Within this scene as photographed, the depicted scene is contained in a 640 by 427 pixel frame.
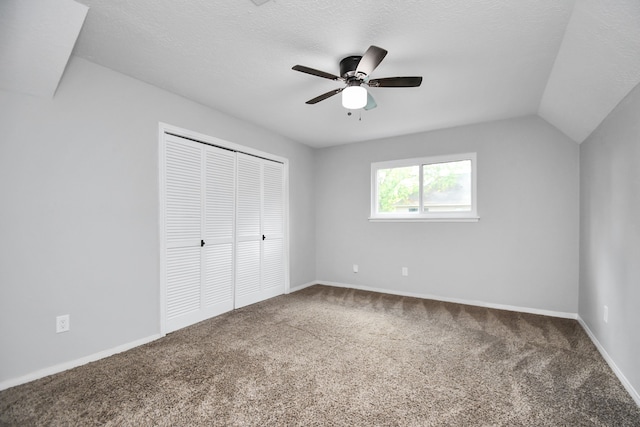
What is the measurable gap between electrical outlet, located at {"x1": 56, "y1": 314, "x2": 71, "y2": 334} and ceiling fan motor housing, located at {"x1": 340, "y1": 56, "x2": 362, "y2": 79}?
285cm

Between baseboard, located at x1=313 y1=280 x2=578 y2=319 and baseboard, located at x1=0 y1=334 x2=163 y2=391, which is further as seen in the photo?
baseboard, located at x1=313 y1=280 x2=578 y2=319

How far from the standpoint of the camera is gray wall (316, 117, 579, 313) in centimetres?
348

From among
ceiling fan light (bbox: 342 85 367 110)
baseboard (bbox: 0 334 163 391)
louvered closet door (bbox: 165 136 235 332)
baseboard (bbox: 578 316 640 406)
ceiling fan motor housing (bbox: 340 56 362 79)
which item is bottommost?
baseboard (bbox: 578 316 640 406)

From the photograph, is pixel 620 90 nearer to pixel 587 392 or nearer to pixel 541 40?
pixel 541 40

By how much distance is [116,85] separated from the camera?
259 cm

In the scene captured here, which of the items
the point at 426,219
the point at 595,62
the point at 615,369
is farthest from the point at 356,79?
the point at 615,369

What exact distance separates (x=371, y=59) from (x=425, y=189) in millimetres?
2748

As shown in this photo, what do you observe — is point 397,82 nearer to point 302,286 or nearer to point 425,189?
point 425,189

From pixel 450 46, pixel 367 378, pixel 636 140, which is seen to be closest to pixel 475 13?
pixel 450 46

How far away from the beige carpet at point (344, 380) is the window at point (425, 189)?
60.7 inches

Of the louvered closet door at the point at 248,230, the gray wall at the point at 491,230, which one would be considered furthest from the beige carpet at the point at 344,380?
the louvered closet door at the point at 248,230

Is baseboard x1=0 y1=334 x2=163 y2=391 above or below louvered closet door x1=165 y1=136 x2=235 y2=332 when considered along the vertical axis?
below

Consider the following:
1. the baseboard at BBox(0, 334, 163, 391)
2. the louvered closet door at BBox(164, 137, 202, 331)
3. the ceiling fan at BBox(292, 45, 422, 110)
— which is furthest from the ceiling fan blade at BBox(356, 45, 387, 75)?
the baseboard at BBox(0, 334, 163, 391)

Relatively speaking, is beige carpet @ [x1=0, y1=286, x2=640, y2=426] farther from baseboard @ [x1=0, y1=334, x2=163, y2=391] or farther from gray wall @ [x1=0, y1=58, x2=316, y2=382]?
gray wall @ [x1=0, y1=58, x2=316, y2=382]
